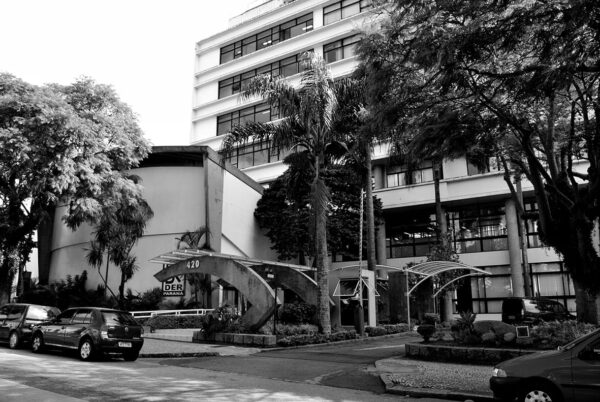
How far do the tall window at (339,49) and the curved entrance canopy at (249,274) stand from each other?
963 inches

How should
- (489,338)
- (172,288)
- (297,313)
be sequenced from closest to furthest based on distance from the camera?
(489,338) < (172,288) < (297,313)

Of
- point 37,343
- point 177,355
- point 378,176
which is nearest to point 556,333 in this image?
point 177,355

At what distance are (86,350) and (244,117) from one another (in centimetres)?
3544

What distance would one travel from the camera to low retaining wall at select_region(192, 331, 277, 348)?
17891 millimetres

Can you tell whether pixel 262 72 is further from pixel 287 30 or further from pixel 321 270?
pixel 321 270

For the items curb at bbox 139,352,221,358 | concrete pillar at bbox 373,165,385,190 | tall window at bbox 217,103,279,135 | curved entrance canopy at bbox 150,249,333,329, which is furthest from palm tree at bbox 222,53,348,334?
tall window at bbox 217,103,279,135

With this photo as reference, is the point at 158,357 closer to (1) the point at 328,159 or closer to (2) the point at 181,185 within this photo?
(1) the point at 328,159

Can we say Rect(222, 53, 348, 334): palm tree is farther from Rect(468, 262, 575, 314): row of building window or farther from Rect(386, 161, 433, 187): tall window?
Rect(468, 262, 575, 314): row of building window

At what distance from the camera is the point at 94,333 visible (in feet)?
46.0

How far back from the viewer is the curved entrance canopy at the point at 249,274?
1941 cm

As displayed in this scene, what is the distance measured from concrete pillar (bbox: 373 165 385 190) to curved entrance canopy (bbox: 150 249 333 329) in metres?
16.8

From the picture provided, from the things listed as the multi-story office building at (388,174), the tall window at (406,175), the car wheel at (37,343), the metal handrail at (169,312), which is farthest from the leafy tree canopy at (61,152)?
the tall window at (406,175)

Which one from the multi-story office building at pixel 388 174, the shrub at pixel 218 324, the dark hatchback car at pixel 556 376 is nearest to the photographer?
the dark hatchback car at pixel 556 376

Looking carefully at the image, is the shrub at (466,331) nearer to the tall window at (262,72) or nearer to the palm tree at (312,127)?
the palm tree at (312,127)
